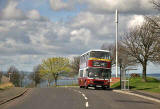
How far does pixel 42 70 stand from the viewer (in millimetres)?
96500

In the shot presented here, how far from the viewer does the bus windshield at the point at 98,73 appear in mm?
35188

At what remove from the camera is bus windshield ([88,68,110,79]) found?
1385 inches

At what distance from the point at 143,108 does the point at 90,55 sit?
19.0m

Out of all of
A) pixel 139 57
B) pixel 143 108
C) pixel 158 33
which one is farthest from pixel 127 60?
pixel 143 108

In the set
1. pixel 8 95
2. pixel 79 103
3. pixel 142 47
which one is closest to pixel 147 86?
pixel 142 47

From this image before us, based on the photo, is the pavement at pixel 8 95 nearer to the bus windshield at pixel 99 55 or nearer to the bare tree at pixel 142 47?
the bus windshield at pixel 99 55

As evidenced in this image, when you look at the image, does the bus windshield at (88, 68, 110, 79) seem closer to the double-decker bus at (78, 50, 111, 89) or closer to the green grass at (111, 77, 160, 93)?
the double-decker bus at (78, 50, 111, 89)

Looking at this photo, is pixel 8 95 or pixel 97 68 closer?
pixel 8 95

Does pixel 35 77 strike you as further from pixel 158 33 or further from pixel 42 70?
pixel 158 33

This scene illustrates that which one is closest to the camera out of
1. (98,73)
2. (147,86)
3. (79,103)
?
(79,103)

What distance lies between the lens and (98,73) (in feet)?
116

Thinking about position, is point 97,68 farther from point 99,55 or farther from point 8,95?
point 8,95

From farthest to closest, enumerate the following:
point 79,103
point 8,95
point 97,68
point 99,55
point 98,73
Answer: point 98,73
point 97,68
point 99,55
point 8,95
point 79,103

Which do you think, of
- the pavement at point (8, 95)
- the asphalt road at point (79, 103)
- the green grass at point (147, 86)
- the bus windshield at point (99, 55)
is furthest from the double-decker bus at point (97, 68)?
the asphalt road at point (79, 103)
